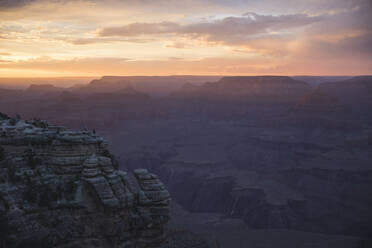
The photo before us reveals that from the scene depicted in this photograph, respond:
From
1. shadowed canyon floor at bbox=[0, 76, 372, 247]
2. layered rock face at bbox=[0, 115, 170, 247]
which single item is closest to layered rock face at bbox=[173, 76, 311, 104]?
shadowed canyon floor at bbox=[0, 76, 372, 247]

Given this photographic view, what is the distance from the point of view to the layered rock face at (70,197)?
11820 mm

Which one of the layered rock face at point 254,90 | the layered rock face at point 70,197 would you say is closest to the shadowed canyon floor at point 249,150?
the layered rock face at point 254,90

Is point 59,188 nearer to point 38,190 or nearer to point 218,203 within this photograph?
point 38,190

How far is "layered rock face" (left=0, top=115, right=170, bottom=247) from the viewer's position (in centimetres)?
1182

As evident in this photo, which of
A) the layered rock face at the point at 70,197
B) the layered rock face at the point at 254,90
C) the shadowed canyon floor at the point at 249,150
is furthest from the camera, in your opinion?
the layered rock face at the point at 254,90

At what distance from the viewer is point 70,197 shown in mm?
12547

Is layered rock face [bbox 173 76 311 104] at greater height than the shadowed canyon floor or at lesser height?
greater

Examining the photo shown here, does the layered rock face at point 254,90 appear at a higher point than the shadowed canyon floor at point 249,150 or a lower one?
higher

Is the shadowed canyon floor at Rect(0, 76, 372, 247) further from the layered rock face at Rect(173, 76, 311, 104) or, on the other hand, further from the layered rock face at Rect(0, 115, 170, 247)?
the layered rock face at Rect(0, 115, 170, 247)

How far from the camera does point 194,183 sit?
251ft

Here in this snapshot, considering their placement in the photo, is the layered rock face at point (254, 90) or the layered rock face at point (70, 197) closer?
the layered rock face at point (70, 197)

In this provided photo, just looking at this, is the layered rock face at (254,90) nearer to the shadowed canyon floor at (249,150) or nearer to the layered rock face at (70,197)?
the shadowed canyon floor at (249,150)

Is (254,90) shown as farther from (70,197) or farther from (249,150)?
(70,197)

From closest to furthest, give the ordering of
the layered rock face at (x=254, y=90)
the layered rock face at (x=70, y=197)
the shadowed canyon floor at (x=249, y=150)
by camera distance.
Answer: the layered rock face at (x=70, y=197), the shadowed canyon floor at (x=249, y=150), the layered rock face at (x=254, y=90)
